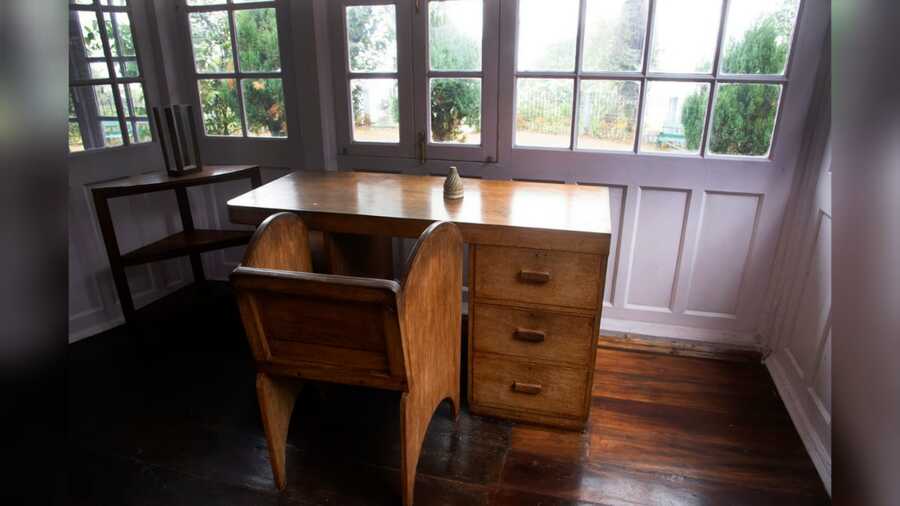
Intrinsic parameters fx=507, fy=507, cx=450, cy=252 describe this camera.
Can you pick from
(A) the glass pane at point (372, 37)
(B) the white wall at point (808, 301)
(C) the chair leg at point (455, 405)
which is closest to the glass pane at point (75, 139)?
(A) the glass pane at point (372, 37)

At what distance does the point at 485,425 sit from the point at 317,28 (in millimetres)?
1717

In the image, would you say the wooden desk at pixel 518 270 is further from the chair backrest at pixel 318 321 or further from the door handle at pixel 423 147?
the door handle at pixel 423 147

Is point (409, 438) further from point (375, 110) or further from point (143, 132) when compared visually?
point (143, 132)

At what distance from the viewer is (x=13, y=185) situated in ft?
0.64

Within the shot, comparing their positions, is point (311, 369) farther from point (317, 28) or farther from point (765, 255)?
point (765, 255)

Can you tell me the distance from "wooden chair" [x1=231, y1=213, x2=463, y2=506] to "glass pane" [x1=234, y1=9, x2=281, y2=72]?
1.15 m

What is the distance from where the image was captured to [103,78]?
2.17m

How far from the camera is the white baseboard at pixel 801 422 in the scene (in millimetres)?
1468

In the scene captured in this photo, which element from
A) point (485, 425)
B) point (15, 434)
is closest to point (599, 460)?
point (485, 425)

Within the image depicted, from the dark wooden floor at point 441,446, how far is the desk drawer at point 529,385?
0.09 m

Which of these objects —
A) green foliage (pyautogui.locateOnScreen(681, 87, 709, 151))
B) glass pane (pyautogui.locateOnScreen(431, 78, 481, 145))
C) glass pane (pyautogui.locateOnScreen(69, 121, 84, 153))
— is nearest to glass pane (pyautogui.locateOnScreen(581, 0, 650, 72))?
green foliage (pyautogui.locateOnScreen(681, 87, 709, 151))

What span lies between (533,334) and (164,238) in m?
1.85

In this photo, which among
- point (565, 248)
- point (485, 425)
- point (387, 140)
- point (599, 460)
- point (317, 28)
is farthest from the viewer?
point (387, 140)

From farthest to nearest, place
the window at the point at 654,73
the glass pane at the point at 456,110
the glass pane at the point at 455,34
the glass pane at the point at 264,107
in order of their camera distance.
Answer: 1. the glass pane at the point at 264,107
2. the glass pane at the point at 456,110
3. the glass pane at the point at 455,34
4. the window at the point at 654,73
